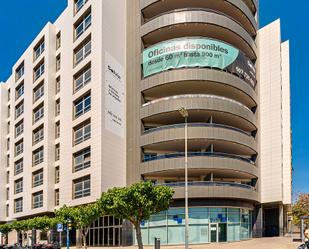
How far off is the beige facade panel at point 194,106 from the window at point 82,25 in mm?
13814

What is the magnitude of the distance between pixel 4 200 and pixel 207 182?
52.8 m

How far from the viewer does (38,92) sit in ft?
255

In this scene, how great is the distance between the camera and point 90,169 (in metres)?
57.3

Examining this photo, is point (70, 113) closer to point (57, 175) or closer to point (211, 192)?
point (57, 175)

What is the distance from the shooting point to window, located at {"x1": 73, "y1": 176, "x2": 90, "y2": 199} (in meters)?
58.7

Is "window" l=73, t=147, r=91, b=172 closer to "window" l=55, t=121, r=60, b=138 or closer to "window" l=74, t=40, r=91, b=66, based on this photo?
"window" l=55, t=121, r=60, b=138

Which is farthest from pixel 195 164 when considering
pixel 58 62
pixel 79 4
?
pixel 58 62

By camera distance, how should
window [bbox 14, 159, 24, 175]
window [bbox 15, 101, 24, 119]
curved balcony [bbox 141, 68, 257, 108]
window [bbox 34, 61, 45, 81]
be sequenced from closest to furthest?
curved balcony [bbox 141, 68, 257, 108]
window [bbox 34, 61, 45, 81]
window [bbox 14, 159, 24, 175]
window [bbox 15, 101, 24, 119]

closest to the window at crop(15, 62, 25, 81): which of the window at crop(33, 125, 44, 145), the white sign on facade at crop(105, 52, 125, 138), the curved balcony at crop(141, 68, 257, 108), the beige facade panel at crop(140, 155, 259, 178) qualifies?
the window at crop(33, 125, 44, 145)

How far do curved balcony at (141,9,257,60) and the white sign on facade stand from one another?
543 centimetres

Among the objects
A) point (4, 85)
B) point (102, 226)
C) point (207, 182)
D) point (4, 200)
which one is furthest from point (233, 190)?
point (4, 85)

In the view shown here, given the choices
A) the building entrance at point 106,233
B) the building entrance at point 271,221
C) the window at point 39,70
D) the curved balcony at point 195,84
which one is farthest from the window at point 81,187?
the building entrance at point 271,221

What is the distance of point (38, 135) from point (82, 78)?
18.2m

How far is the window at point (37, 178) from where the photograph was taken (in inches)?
2894
